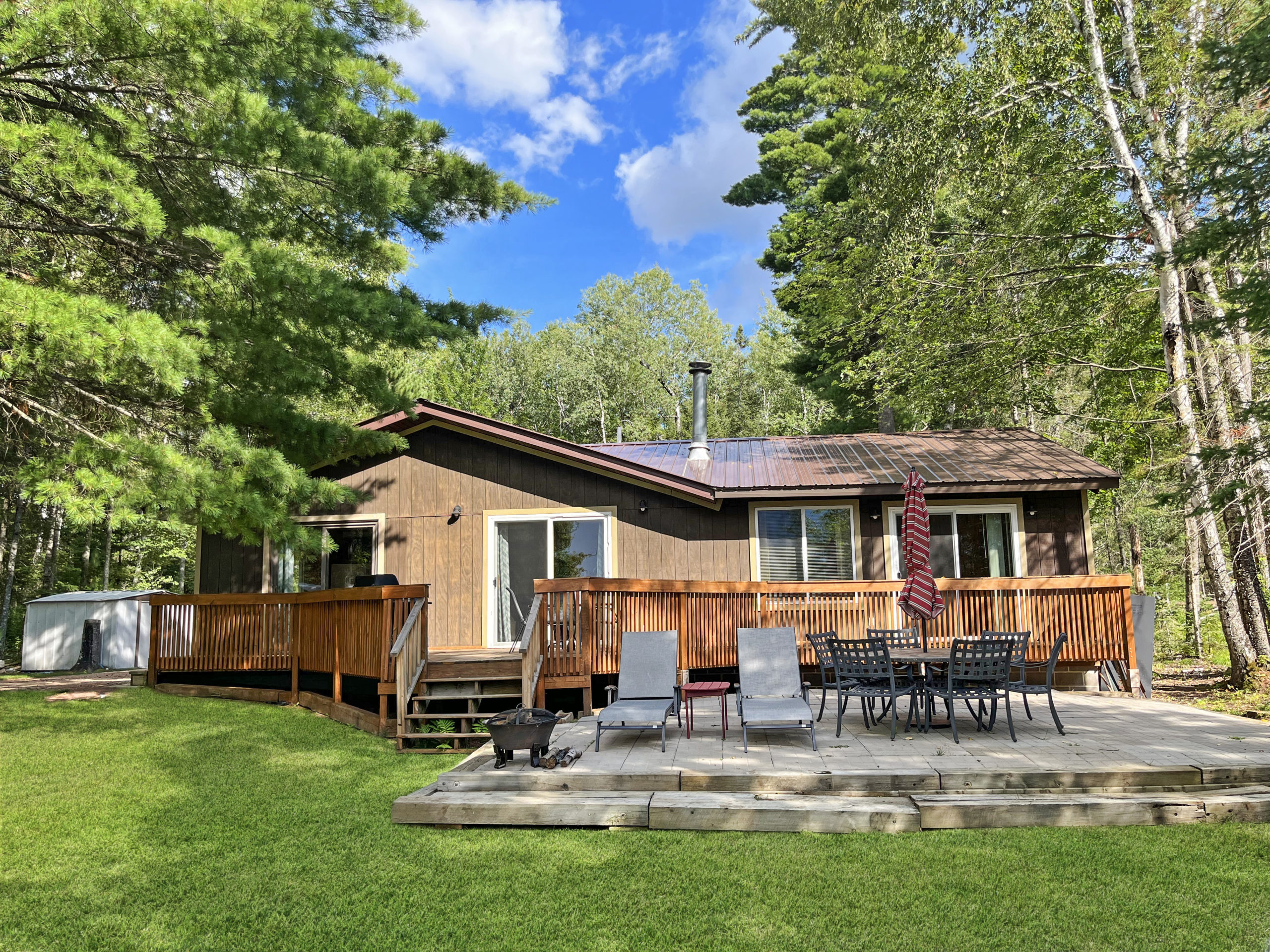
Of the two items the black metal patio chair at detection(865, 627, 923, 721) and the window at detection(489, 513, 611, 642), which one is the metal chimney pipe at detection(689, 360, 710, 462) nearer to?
the window at detection(489, 513, 611, 642)

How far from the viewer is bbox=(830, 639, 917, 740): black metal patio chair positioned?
6.61 meters

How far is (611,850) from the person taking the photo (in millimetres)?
4602

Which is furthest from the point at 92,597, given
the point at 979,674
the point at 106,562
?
the point at 979,674

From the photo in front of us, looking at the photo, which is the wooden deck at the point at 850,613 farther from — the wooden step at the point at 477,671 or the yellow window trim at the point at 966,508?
the yellow window trim at the point at 966,508

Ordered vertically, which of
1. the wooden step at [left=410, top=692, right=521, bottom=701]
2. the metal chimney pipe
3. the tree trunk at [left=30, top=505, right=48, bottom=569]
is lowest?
the wooden step at [left=410, top=692, right=521, bottom=701]

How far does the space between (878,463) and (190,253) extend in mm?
9246

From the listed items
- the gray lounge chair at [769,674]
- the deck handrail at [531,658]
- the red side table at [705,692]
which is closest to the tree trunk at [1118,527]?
the gray lounge chair at [769,674]

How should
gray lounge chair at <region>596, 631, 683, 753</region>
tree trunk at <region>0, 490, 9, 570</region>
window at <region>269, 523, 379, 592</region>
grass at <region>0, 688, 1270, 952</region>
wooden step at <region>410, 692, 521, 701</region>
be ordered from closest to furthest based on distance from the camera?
grass at <region>0, 688, 1270, 952</region>, gray lounge chair at <region>596, 631, 683, 753</region>, wooden step at <region>410, 692, 521, 701</region>, window at <region>269, 523, 379, 592</region>, tree trunk at <region>0, 490, 9, 570</region>

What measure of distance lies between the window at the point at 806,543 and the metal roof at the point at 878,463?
21.7 inches

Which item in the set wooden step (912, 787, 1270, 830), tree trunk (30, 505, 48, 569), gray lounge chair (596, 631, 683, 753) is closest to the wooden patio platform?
wooden step (912, 787, 1270, 830)

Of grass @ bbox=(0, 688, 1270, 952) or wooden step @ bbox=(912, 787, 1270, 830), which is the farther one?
wooden step @ bbox=(912, 787, 1270, 830)

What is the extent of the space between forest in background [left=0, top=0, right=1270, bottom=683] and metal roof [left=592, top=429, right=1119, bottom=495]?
4.36 ft

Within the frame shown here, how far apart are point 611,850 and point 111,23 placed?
7.29 metres

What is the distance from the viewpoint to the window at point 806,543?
1143cm
